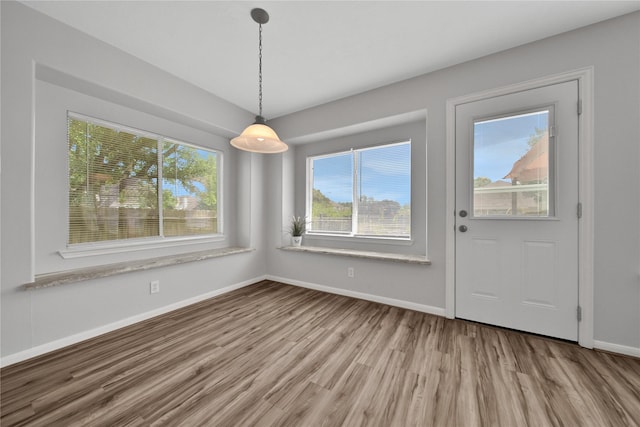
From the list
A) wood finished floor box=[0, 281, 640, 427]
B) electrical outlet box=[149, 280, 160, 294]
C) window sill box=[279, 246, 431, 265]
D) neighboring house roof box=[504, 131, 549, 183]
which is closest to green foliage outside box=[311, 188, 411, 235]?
window sill box=[279, 246, 431, 265]

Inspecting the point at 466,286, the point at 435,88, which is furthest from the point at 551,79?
the point at 466,286

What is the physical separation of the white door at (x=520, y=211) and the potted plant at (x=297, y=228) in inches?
95.2

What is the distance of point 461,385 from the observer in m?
1.62

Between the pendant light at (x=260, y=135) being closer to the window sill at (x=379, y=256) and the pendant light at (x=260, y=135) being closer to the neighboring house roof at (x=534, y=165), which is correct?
the window sill at (x=379, y=256)

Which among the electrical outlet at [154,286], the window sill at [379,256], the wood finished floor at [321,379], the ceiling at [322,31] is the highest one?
the ceiling at [322,31]

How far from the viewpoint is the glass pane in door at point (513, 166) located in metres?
2.27

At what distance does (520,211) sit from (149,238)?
428 centimetres

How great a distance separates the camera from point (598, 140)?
6.66ft

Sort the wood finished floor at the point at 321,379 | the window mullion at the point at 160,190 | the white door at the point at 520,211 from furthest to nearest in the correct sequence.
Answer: the window mullion at the point at 160,190
the white door at the point at 520,211
the wood finished floor at the point at 321,379

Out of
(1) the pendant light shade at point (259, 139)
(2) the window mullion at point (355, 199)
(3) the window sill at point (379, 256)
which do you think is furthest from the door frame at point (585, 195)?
(1) the pendant light shade at point (259, 139)

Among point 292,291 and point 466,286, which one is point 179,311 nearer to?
point 292,291

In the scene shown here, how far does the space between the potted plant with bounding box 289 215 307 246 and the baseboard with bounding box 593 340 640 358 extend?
3.49 metres

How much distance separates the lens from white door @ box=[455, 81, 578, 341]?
7.07ft

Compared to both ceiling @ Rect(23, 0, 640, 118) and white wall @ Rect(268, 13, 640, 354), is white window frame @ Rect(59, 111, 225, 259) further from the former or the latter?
white wall @ Rect(268, 13, 640, 354)
